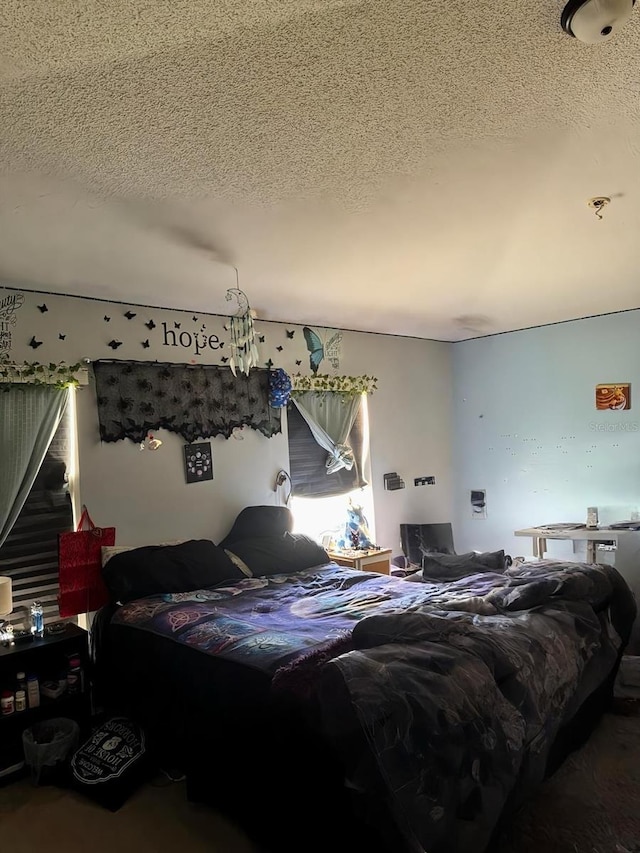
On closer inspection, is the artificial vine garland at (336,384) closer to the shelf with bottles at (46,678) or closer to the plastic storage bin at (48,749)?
the shelf with bottles at (46,678)

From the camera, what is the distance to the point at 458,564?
136 inches

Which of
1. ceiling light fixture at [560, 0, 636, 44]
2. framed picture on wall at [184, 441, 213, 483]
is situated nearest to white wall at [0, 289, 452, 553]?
framed picture on wall at [184, 441, 213, 483]

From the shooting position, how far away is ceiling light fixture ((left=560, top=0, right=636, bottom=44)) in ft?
4.43

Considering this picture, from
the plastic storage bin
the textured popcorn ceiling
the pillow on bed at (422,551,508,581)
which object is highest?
the textured popcorn ceiling

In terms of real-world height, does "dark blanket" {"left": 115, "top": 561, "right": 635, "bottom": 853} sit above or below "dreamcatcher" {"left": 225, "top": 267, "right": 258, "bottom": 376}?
below

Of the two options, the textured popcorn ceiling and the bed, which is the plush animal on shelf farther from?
the textured popcorn ceiling

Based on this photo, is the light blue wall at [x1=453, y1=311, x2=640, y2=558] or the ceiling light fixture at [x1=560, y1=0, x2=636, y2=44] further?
the light blue wall at [x1=453, y1=311, x2=640, y2=558]

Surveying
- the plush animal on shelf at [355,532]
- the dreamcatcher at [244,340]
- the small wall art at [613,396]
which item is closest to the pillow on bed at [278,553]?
the plush animal on shelf at [355,532]

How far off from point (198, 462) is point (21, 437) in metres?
1.16

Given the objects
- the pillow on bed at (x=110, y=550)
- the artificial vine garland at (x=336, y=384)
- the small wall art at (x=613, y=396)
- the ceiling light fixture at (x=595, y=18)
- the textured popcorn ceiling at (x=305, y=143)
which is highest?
the textured popcorn ceiling at (x=305, y=143)

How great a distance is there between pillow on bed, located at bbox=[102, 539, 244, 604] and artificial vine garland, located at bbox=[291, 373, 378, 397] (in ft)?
5.12

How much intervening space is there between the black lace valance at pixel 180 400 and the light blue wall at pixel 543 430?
2301 millimetres

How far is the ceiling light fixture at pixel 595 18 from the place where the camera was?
4.43ft

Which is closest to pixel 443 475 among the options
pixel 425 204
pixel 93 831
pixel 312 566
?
pixel 312 566
